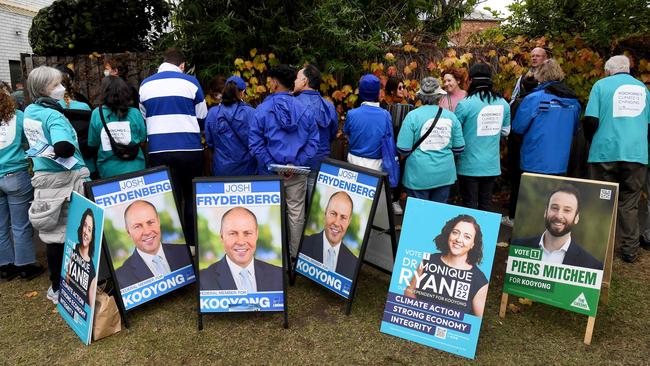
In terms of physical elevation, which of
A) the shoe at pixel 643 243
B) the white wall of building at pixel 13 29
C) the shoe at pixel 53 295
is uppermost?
the white wall of building at pixel 13 29

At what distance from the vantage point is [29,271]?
4332 mm

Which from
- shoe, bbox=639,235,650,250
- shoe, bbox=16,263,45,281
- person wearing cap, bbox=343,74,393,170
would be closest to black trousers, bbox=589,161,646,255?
shoe, bbox=639,235,650,250

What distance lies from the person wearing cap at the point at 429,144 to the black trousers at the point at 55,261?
306cm

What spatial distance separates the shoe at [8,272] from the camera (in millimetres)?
4293

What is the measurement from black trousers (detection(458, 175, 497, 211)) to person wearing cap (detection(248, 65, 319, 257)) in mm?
1672

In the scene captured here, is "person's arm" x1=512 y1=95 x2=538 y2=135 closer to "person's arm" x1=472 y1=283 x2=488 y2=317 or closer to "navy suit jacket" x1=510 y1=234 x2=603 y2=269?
"navy suit jacket" x1=510 y1=234 x2=603 y2=269

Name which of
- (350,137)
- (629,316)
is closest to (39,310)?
(350,137)

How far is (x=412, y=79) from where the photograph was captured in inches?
247

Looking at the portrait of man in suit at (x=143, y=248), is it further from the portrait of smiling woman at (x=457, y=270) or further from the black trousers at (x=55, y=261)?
the portrait of smiling woman at (x=457, y=270)

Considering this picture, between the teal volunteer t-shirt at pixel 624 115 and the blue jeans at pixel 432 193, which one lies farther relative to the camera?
the teal volunteer t-shirt at pixel 624 115

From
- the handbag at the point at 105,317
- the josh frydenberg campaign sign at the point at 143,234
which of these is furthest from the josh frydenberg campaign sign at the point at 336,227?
the handbag at the point at 105,317

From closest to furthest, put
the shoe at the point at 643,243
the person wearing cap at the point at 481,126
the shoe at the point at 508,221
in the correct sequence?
the person wearing cap at the point at 481,126
the shoe at the point at 643,243
the shoe at the point at 508,221

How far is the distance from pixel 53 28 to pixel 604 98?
7.39 metres

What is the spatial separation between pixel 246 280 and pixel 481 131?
269cm
